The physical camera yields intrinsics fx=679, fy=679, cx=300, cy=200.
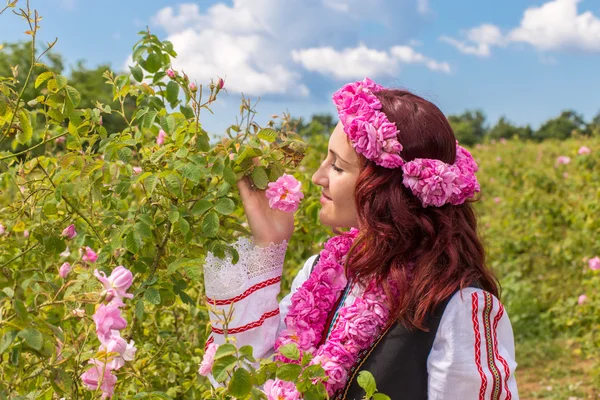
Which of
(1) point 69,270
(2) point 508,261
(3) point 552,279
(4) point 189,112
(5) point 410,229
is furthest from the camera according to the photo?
(2) point 508,261

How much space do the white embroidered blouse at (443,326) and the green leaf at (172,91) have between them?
1.48 ft

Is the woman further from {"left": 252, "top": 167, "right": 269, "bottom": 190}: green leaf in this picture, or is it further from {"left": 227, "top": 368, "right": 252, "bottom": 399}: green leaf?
{"left": 227, "top": 368, "right": 252, "bottom": 399}: green leaf

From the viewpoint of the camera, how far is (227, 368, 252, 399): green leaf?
A: 3.56 feet

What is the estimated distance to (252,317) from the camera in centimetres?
162

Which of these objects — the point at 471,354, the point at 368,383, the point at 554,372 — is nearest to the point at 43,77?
the point at 368,383

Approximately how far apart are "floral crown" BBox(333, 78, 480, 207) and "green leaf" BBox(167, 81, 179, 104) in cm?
48

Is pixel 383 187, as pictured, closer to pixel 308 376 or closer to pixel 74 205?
pixel 308 376

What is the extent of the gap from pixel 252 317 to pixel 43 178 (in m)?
0.62

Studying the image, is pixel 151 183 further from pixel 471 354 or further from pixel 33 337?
pixel 471 354

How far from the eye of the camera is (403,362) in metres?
1.45

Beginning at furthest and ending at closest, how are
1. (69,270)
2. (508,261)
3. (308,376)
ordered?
(508,261) < (69,270) < (308,376)

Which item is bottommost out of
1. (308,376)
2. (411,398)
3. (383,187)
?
(411,398)

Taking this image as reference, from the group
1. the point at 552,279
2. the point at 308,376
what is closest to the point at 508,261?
the point at 552,279

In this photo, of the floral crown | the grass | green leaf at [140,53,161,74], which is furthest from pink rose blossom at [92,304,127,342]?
the grass
